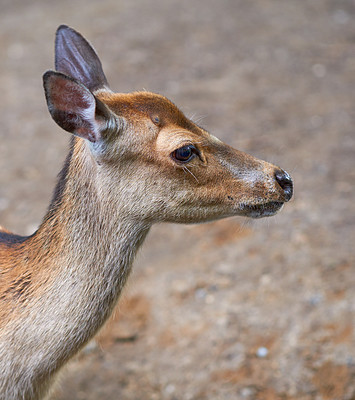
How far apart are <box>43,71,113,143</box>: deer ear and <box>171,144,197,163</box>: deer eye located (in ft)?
1.21

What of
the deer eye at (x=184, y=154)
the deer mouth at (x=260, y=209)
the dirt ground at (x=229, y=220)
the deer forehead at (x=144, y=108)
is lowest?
the dirt ground at (x=229, y=220)

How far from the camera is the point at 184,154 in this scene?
283 centimetres

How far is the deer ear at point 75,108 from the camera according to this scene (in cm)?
250

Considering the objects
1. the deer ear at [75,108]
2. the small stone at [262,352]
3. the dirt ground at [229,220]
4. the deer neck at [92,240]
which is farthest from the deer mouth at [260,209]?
the small stone at [262,352]

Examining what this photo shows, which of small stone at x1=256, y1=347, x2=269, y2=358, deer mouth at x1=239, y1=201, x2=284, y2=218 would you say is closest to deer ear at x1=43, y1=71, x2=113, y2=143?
deer mouth at x1=239, y1=201, x2=284, y2=218

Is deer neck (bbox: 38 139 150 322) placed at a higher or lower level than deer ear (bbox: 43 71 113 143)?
lower

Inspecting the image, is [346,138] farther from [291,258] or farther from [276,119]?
[291,258]

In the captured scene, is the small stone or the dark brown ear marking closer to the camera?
the dark brown ear marking

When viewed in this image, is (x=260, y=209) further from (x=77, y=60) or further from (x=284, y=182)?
(x=77, y=60)

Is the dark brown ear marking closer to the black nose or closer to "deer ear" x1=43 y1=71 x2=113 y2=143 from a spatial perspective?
"deer ear" x1=43 y1=71 x2=113 y2=143

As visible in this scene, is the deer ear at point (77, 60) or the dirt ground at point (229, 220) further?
the dirt ground at point (229, 220)

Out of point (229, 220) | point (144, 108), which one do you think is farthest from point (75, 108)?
point (229, 220)

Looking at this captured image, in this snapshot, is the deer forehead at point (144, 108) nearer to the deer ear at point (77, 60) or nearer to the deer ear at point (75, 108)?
the deer ear at point (75, 108)

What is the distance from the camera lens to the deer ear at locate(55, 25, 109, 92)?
327 centimetres
